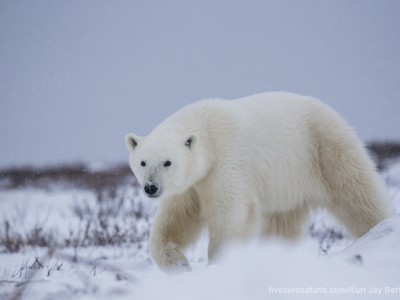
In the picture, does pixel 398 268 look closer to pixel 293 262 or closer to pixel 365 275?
pixel 365 275

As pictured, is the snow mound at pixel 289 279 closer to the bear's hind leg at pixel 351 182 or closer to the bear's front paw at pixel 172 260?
the bear's front paw at pixel 172 260

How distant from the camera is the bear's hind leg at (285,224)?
16.0ft

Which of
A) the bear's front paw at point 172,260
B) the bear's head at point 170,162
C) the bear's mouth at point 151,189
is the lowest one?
the bear's front paw at point 172,260

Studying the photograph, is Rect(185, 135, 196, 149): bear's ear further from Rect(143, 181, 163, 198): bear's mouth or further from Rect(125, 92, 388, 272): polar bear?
Rect(143, 181, 163, 198): bear's mouth

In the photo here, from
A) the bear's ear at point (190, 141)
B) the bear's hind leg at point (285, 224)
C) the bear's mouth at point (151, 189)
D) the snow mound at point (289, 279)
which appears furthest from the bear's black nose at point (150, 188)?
the snow mound at point (289, 279)

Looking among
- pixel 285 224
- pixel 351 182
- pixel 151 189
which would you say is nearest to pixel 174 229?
pixel 151 189

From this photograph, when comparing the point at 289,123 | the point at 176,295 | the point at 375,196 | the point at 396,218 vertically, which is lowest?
the point at 176,295

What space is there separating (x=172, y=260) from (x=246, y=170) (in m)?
0.92

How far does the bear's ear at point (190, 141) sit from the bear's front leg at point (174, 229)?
0.52 meters

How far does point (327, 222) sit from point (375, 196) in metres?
3.24

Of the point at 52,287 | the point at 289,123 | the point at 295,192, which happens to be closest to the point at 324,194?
the point at 295,192

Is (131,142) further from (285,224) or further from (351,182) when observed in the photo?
(351,182)

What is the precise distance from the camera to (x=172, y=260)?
13.0ft

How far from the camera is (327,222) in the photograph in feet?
24.8
